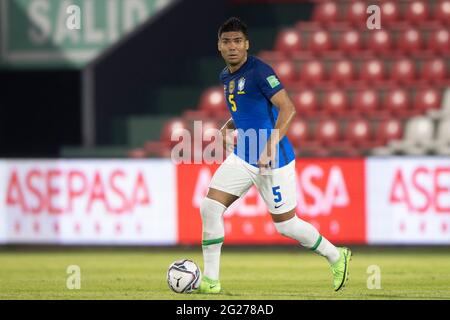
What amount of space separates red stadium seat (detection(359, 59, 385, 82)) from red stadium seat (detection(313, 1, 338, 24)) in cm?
114

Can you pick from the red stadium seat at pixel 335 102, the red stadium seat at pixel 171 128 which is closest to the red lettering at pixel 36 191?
the red stadium seat at pixel 171 128

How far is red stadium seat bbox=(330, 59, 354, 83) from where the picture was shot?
17938 mm

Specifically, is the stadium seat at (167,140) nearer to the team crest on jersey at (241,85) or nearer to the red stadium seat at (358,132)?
the red stadium seat at (358,132)

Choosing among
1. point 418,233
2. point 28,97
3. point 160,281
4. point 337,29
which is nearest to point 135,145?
point 28,97

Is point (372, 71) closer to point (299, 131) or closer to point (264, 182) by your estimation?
point (299, 131)

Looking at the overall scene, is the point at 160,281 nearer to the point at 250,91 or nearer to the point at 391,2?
the point at 250,91

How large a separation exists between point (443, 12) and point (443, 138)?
9.54 feet

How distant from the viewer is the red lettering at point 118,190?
1452cm

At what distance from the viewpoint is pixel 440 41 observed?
59.6ft

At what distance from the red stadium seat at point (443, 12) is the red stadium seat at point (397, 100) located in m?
1.65

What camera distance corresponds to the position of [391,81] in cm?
1778

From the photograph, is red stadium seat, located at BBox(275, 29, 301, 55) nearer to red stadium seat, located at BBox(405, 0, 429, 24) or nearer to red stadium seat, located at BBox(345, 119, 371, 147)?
red stadium seat, located at BBox(405, 0, 429, 24)
